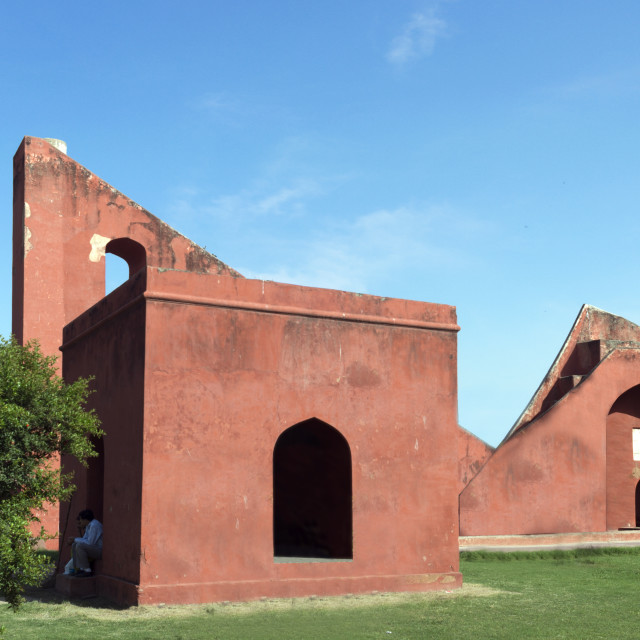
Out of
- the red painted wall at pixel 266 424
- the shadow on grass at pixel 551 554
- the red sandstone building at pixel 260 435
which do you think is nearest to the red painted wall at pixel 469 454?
the shadow on grass at pixel 551 554

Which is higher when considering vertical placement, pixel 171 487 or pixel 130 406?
pixel 130 406

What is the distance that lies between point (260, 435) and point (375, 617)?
2.11 metres

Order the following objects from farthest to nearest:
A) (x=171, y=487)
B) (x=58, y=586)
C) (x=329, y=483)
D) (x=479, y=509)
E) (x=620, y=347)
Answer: (x=620, y=347), (x=479, y=509), (x=329, y=483), (x=58, y=586), (x=171, y=487)

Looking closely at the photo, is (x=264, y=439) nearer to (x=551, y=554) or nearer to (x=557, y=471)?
(x=551, y=554)

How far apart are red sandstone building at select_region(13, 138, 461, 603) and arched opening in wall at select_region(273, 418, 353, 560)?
33 millimetres

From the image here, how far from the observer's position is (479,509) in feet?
45.6

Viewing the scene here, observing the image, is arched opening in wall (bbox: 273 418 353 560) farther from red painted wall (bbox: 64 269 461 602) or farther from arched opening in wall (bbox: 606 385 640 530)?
arched opening in wall (bbox: 606 385 640 530)

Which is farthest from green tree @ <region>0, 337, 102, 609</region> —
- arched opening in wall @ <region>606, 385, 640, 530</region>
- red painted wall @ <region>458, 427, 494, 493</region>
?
red painted wall @ <region>458, 427, 494, 493</region>

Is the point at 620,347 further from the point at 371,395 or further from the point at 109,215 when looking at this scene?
the point at 109,215

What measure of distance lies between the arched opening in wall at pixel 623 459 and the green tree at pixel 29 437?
10.9 metres

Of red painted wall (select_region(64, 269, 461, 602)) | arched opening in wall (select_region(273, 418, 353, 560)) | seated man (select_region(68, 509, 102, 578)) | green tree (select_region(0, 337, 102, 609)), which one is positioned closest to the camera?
green tree (select_region(0, 337, 102, 609))

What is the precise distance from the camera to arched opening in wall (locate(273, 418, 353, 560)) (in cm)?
945

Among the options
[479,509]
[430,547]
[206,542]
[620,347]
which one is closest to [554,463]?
[479,509]

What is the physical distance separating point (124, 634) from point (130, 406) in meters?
2.38
